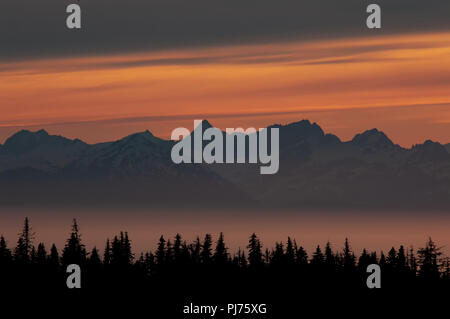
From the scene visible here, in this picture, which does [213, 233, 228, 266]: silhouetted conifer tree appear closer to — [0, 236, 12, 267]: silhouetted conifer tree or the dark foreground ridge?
the dark foreground ridge

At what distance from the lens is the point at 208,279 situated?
495ft

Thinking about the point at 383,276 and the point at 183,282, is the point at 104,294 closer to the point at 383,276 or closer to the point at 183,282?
the point at 183,282

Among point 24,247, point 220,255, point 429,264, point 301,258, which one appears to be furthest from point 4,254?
point 429,264

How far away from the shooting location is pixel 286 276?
151 meters

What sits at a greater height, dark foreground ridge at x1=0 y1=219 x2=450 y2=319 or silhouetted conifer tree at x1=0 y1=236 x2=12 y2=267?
silhouetted conifer tree at x1=0 y1=236 x2=12 y2=267

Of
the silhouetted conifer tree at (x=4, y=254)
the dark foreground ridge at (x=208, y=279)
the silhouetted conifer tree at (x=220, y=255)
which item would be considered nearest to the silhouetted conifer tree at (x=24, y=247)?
the dark foreground ridge at (x=208, y=279)

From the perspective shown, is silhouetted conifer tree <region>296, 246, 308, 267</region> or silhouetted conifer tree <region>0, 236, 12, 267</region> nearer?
silhouetted conifer tree <region>0, 236, 12, 267</region>

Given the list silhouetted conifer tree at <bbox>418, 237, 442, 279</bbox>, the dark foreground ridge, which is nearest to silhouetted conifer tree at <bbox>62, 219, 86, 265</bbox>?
the dark foreground ridge

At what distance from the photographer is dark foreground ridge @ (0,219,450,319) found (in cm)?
13988

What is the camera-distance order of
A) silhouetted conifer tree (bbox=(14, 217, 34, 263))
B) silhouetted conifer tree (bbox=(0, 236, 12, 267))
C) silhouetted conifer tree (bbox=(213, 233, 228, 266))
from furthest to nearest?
1. silhouetted conifer tree (bbox=(14, 217, 34, 263))
2. silhouetted conifer tree (bbox=(213, 233, 228, 266))
3. silhouetted conifer tree (bbox=(0, 236, 12, 267))

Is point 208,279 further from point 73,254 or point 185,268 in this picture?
point 73,254
